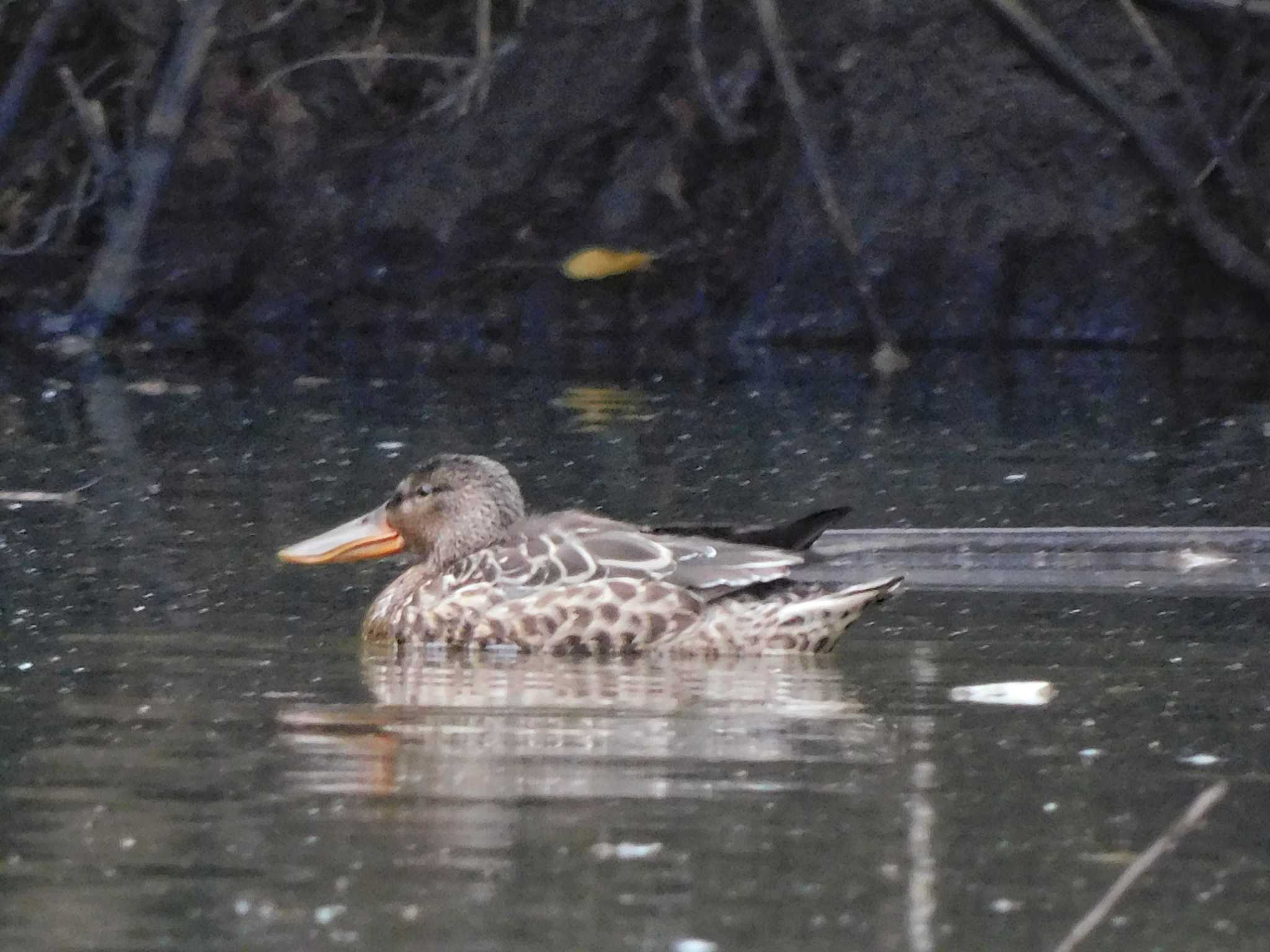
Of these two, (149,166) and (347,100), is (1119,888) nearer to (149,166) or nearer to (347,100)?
(149,166)

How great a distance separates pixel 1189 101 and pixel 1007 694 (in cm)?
968

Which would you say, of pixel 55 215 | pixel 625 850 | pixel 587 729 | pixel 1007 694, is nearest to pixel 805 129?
pixel 55 215

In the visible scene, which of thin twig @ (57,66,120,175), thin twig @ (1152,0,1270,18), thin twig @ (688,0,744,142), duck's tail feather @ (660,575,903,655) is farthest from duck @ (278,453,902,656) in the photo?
thin twig @ (57,66,120,175)

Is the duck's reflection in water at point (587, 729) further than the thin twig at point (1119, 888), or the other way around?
the duck's reflection in water at point (587, 729)

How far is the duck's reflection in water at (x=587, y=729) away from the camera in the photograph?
17.5 feet

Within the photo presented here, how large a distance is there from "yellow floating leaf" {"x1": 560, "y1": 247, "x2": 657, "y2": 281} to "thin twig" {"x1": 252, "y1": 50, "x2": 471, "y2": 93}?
1363 mm

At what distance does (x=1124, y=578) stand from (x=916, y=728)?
2344 millimetres

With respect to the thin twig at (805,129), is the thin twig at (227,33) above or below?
above

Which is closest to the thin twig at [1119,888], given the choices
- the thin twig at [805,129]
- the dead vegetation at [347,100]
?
the thin twig at [805,129]

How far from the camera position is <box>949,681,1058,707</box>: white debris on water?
6.23 meters

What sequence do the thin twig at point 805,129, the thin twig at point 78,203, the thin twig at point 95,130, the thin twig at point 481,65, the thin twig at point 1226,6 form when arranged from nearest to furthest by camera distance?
the thin twig at point 805,129
the thin twig at point 1226,6
the thin twig at point 95,130
the thin twig at point 481,65
the thin twig at point 78,203

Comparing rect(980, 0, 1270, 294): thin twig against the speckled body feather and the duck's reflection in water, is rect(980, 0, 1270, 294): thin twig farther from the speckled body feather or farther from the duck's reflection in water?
the duck's reflection in water

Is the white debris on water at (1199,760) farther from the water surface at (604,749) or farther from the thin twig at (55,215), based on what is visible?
the thin twig at (55,215)

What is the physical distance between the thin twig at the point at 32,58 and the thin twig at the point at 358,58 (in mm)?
1572
